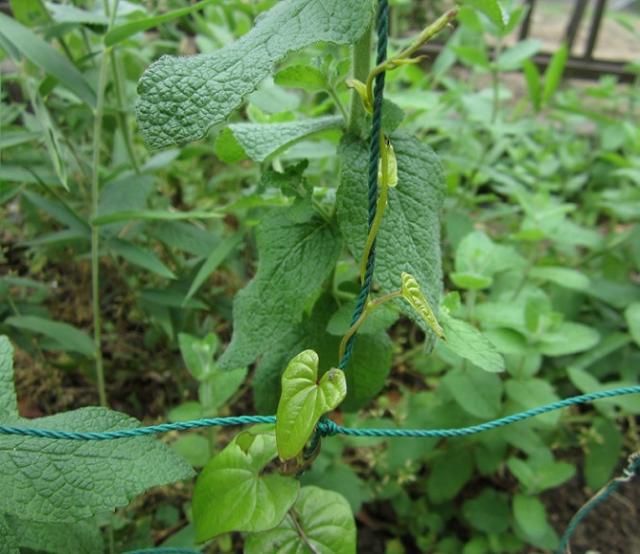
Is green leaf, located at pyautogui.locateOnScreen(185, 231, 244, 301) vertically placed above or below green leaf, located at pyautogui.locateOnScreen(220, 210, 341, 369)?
below

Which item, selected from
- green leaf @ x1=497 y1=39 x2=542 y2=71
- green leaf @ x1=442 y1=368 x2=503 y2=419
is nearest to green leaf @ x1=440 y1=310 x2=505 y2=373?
green leaf @ x1=442 y1=368 x2=503 y2=419

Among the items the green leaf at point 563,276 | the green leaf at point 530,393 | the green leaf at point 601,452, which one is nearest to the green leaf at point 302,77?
the green leaf at point 530,393

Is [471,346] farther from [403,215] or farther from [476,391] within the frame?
[476,391]

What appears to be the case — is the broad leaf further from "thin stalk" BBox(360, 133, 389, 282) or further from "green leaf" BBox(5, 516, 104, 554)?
"thin stalk" BBox(360, 133, 389, 282)

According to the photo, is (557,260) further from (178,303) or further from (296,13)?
(296,13)

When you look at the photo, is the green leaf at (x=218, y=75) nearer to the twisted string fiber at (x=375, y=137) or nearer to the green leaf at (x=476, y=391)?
the twisted string fiber at (x=375, y=137)

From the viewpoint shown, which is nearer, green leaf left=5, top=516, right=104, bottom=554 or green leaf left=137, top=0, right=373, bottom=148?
green leaf left=137, top=0, right=373, bottom=148

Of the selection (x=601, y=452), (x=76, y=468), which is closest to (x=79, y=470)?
(x=76, y=468)
